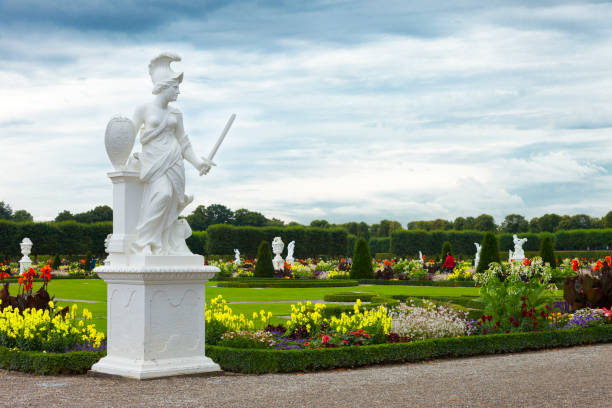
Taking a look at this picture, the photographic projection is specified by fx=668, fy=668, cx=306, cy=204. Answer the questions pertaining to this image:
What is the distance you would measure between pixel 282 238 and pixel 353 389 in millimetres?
35241

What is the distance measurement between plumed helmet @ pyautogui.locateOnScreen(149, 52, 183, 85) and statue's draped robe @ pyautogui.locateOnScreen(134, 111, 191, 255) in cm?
41

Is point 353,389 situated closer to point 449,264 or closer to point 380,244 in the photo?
point 449,264

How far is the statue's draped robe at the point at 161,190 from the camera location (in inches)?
276

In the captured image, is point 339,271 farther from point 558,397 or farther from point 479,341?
point 558,397

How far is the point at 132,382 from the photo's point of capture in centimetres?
649

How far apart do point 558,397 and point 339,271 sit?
23237 mm

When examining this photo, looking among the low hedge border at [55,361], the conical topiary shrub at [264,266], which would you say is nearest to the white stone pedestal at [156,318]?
the low hedge border at [55,361]

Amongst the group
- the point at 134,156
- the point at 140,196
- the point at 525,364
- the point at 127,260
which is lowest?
the point at 525,364

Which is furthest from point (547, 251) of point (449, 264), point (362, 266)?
point (362, 266)

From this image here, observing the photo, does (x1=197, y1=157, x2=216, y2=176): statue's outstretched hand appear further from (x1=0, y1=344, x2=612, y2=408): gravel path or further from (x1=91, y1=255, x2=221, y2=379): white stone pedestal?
(x1=0, y1=344, x2=612, y2=408): gravel path

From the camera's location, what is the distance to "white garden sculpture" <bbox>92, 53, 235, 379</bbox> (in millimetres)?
6797

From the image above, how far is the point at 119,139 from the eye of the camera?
7.12 meters

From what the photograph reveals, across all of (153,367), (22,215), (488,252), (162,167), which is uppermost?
(22,215)

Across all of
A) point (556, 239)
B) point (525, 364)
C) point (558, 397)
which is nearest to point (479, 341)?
point (525, 364)
